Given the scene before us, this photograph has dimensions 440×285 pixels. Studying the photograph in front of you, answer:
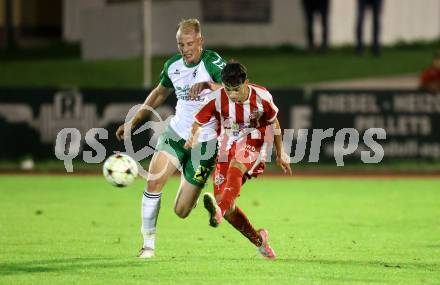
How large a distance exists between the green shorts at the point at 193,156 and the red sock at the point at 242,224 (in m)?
0.52

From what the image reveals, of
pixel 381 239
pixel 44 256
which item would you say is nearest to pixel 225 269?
pixel 44 256

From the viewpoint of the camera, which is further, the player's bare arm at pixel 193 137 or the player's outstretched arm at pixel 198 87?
the player's outstretched arm at pixel 198 87

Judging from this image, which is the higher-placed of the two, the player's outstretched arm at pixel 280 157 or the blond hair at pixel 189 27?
the blond hair at pixel 189 27

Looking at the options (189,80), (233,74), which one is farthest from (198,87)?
(233,74)

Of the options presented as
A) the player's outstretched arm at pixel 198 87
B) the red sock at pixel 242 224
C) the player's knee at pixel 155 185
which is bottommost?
the red sock at pixel 242 224

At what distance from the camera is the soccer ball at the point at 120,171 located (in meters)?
11.4

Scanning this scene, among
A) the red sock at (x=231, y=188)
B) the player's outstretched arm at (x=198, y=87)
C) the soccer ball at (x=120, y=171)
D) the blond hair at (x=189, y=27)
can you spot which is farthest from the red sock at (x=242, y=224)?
the blond hair at (x=189, y=27)

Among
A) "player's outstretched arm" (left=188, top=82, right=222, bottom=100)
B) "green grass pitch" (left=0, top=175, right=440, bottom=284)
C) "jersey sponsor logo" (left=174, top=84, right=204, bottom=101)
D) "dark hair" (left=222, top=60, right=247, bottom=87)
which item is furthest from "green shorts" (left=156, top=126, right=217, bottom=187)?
"dark hair" (left=222, top=60, right=247, bottom=87)

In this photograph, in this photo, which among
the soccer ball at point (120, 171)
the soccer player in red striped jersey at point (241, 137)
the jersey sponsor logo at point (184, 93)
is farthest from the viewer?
the soccer ball at point (120, 171)

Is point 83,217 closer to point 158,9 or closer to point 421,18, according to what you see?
point 158,9

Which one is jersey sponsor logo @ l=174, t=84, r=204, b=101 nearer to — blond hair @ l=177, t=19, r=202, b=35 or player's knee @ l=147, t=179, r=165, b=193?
blond hair @ l=177, t=19, r=202, b=35

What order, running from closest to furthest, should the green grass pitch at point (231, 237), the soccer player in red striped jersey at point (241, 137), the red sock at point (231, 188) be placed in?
the green grass pitch at point (231, 237) → the red sock at point (231, 188) → the soccer player in red striped jersey at point (241, 137)

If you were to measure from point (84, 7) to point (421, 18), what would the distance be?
33.9ft

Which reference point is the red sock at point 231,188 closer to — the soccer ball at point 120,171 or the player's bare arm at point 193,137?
the player's bare arm at point 193,137
